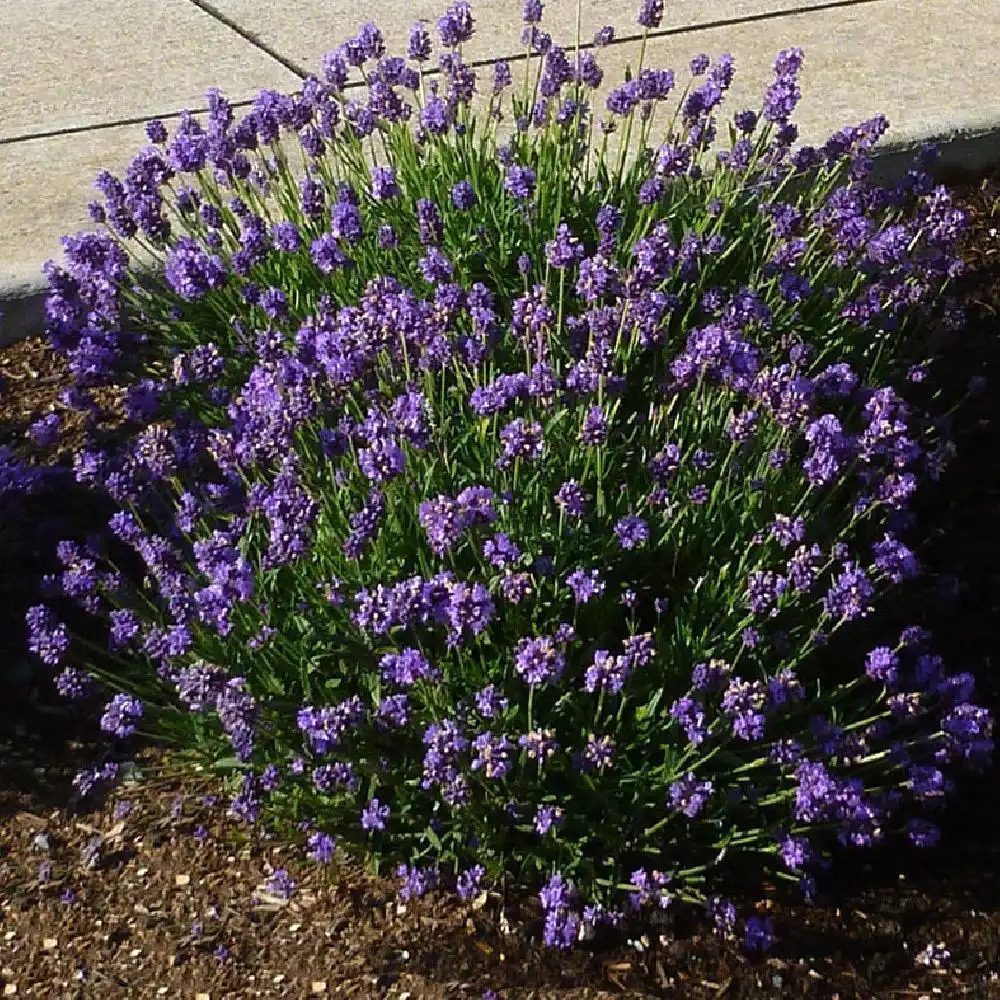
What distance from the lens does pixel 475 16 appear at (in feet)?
20.7

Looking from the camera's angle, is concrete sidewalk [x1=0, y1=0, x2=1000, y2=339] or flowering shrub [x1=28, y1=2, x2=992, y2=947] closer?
flowering shrub [x1=28, y1=2, x2=992, y2=947]

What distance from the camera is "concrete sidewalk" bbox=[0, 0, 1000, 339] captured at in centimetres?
532

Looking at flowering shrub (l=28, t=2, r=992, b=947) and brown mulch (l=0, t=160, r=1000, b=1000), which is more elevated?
flowering shrub (l=28, t=2, r=992, b=947)

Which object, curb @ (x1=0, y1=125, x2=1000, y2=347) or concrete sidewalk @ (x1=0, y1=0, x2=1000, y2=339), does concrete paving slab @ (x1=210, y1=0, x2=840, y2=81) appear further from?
curb @ (x1=0, y1=125, x2=1000, y2=347)

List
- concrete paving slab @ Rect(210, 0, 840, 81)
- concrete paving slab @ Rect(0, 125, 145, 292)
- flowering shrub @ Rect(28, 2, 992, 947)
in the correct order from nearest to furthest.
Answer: flowering shrub @ Rect(28, 2, 992, 947), concrete paving slab @ Rect(0, 125, 145, 292), concrete paving slab @ Rect(210, 0, 840, 81)

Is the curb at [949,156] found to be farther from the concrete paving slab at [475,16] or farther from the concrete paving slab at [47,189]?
the concrete paving slab at [475,16]

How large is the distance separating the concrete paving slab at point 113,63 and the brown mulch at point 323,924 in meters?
2.78

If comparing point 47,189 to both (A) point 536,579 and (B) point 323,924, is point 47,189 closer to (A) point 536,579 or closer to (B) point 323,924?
(A) point 536,579

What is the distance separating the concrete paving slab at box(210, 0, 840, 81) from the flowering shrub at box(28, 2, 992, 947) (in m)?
2.33

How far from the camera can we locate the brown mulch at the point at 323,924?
2.98m

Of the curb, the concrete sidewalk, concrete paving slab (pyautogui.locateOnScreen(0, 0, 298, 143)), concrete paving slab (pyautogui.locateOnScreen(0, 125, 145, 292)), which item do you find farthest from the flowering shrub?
concrete paving slab (pyautogui.locateOnScreen(0, 0, 298, 143))

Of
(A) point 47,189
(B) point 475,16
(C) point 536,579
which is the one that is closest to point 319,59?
(B) point 475,16

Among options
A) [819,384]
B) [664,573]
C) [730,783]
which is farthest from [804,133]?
[730,783]

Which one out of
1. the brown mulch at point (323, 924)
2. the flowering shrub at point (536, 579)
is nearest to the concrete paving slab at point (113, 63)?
the flowering shrub at point (536, 579)
